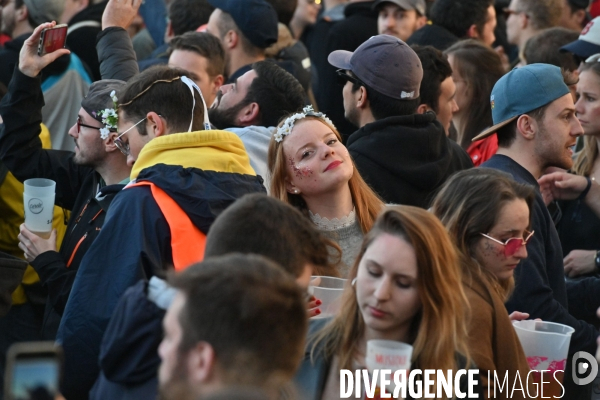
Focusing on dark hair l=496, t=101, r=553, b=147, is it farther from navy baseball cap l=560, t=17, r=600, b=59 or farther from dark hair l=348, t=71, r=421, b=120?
navy baseball cap l=560, t=17, r=600, b=59

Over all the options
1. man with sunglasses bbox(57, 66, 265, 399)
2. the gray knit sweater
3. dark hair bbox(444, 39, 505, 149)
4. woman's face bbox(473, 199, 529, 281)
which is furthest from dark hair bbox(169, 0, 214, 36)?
woman's face bbox(473, 199, 529, 281)

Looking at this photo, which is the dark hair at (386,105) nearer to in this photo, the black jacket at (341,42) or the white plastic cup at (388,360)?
the white plastic cup at (388,360)

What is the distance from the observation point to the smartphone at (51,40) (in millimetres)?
4711

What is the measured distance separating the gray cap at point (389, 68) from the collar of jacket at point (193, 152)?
48.6 inches

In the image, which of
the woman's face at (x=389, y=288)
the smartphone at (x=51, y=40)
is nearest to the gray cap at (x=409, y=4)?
the smartphone at (x=51, y=40)

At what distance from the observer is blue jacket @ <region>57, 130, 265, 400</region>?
3402 mm

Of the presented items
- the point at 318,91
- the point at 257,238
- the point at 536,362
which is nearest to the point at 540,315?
the point at 536,362

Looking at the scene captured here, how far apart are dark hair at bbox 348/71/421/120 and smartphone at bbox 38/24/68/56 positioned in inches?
62.5

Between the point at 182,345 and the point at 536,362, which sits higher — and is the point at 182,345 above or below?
above

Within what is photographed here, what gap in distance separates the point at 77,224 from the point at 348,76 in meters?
1.57

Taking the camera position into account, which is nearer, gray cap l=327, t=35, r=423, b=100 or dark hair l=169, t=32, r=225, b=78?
gray cap l=327, t=35, r=423, b=100

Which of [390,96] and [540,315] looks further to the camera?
[390,96]

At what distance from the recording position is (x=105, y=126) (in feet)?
14.7

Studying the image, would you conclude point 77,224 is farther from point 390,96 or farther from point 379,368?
point 379,368
